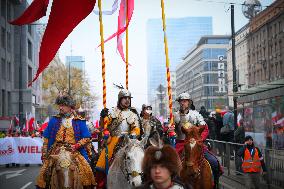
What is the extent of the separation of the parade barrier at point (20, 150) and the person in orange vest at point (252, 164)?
12.6 metres

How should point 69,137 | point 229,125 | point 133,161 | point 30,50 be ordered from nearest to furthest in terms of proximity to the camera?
point 133,161 → point 69,137 → point 229,125 → point 30,50

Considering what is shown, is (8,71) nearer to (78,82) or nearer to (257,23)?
(78,82)

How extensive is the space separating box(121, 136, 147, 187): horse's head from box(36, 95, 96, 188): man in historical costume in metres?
1.07

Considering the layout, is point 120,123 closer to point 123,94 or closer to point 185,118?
point 123,94

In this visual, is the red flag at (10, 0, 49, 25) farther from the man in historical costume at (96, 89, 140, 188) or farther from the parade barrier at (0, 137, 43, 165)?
the parade barrier at (0, 137, 43, 165)

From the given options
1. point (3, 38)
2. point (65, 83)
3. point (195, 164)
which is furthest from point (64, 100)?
point (65, 83)

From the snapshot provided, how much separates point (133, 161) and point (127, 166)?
0.16m

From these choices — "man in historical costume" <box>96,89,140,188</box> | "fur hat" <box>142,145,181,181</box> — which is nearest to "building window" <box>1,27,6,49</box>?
"man in historical costume" <box>96,89,140,188</box>

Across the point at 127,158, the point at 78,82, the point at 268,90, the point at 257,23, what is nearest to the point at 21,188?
the point at 127,158

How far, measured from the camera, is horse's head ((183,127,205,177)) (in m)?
8.51

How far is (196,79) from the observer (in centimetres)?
14300

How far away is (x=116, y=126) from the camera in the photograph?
8.74 metres

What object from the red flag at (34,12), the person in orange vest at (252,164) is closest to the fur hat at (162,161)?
the red flag at (34,12)

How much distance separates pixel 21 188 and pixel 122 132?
24.1 ft
